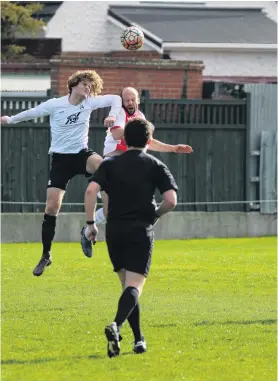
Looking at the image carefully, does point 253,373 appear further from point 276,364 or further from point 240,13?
point 240,13

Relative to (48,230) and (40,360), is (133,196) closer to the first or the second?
(40,360)

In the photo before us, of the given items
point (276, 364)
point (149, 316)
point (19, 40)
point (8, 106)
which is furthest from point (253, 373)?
point (19, 40)

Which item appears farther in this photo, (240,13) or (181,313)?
(240,13)

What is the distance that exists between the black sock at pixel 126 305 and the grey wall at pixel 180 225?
44.8ft

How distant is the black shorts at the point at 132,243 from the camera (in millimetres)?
10492

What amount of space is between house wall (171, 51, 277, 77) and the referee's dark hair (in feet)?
102

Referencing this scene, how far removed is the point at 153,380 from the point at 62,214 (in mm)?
14778

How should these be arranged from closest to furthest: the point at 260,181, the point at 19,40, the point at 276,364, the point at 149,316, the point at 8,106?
the point at 276,364
the point at 149,316
the point at 8,106
the point at 260,181
the point at 19,40

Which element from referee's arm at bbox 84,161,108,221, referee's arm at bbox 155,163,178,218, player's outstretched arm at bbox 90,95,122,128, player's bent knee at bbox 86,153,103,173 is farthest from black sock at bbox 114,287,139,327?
player's bent knee at bbox 86,153,103,173

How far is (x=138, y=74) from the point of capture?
2827 cm

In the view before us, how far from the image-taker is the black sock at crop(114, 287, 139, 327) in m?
10.3

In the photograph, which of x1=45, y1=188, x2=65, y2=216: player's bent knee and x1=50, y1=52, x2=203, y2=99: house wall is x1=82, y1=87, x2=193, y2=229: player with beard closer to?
x1=45, y1=188, x2=65, y2=216: player's bent knee

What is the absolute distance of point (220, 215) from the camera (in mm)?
25156

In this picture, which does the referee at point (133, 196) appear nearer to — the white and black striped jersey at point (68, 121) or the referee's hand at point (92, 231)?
the referee's hand at point (92, 231)
